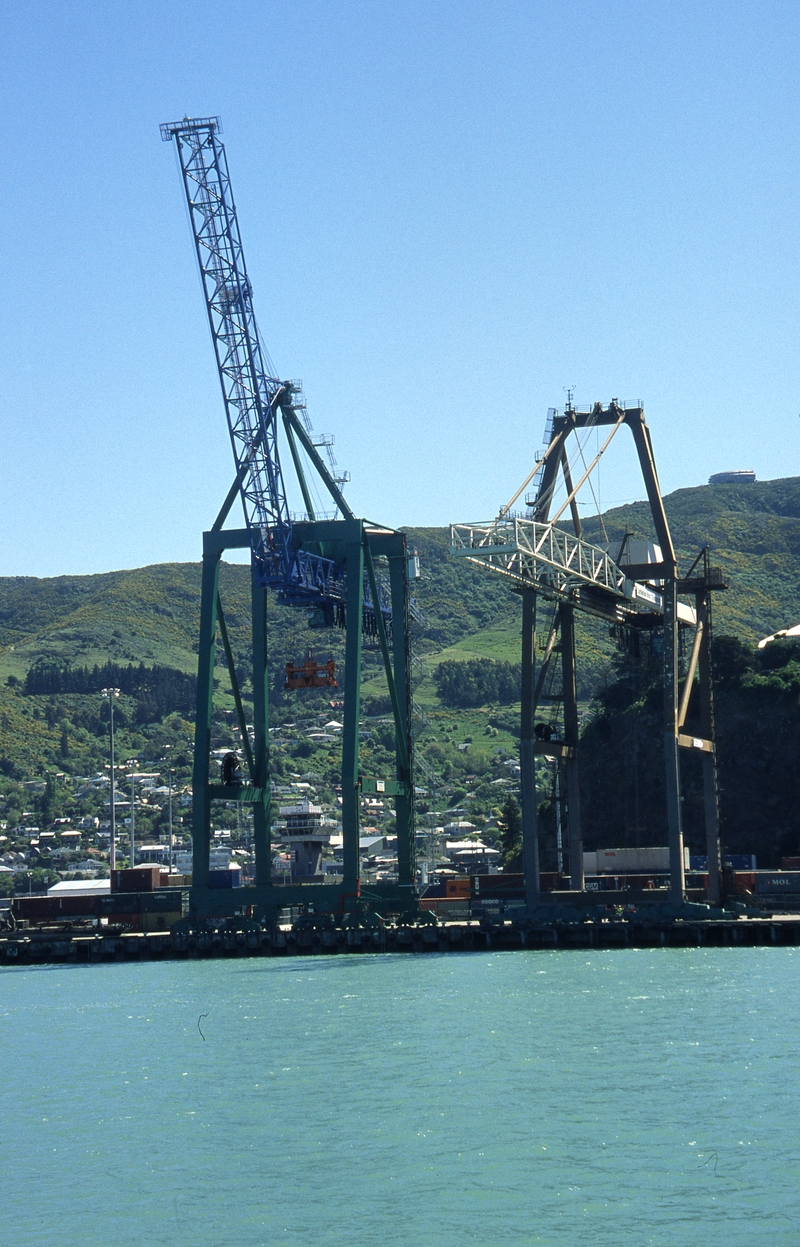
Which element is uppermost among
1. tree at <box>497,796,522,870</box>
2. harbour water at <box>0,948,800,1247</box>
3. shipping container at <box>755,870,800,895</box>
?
tree at <box>497,796,522,870</box>

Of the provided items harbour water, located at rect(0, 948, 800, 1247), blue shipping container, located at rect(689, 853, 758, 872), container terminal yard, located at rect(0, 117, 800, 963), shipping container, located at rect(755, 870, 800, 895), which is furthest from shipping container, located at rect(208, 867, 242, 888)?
harbour water, located at rect(0, 948, 800, 1247)

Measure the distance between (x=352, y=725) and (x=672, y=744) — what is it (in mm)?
12678

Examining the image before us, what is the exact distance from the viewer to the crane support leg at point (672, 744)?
60.7 m

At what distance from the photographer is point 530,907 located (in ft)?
209

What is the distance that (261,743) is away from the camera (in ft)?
227

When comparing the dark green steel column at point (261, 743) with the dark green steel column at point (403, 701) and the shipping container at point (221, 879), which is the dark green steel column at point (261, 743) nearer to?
the shipping container at point (221, 879)

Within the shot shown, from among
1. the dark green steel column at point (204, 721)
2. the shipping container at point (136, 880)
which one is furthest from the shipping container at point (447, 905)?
the shipping container at point (136, 880)

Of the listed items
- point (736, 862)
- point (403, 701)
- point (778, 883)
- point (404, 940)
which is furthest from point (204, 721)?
point (736, 862)

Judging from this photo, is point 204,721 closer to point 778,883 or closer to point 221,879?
point 221,879

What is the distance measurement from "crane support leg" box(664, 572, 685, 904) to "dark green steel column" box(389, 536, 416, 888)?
12029mm

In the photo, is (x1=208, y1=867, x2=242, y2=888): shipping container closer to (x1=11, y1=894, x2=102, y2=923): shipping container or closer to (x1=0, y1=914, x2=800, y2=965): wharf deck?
(x1=0, y1=914, x2=800, y2=965): wharf deck

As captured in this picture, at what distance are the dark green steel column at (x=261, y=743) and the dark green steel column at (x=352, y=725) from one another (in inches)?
157

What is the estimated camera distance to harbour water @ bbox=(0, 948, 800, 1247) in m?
20.8

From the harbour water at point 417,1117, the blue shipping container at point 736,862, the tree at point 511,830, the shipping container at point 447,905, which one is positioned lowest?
the harbour water at point 417,1117
